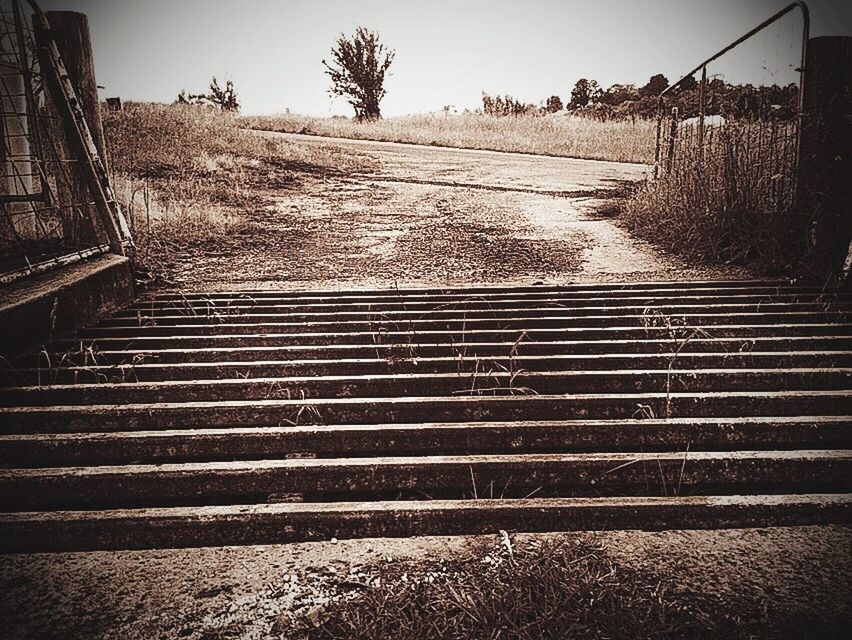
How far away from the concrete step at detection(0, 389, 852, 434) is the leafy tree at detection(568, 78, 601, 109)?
35.0 meters

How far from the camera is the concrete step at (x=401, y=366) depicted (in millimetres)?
2314

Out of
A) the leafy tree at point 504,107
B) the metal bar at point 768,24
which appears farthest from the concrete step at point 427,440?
the leafy tree at point 504,107

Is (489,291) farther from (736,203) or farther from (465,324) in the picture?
(736,203)

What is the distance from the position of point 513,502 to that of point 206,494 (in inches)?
38.9

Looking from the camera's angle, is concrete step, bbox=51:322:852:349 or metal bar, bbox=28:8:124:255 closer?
concrete step, bbox=51:322:852:349

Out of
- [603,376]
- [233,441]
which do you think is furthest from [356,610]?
[603,376]

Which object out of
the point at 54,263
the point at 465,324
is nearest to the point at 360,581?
the point at 465,324

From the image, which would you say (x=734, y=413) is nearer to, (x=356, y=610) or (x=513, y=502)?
(x=513, y=502)

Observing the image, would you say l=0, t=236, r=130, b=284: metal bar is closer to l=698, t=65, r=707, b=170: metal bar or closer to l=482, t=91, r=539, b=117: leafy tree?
l=698, t=65, r=707, b=170: metal bar

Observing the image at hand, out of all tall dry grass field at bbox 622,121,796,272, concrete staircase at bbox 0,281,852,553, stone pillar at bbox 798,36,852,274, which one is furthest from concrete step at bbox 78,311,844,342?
tall dry grass field at bbox 622,121,796,272

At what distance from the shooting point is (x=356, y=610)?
1.29 meters

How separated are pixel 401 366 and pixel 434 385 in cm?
25

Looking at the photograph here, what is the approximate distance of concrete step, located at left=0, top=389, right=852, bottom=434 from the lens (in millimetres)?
1996

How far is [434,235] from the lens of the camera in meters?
5.54
